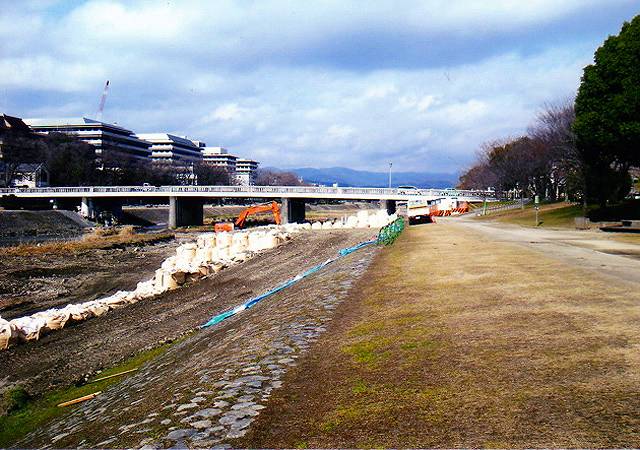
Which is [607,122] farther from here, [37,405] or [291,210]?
[291,210]

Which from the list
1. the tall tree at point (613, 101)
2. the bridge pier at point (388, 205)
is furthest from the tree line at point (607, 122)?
the bridge pier at point (388, 205)

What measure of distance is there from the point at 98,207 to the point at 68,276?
6045 cm

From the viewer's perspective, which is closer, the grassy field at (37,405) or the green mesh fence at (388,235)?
the grassy field at (37,405)

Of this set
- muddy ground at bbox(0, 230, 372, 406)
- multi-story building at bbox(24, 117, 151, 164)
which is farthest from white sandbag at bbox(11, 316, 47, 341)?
multi-story building at bbox(24, 117, 151, 164)

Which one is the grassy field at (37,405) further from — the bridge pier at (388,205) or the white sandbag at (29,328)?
the bridge pier at (388,205)

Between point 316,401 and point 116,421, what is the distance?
114 inches

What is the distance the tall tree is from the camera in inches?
1232

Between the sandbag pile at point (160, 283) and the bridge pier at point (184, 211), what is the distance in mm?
38910

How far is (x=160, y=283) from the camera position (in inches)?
986

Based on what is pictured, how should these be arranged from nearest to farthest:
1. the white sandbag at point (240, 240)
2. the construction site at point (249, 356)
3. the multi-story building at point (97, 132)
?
the construction site at point (249, 356) < the white sandbag at point (240, 240) < the multi-story building at point (97, 132)

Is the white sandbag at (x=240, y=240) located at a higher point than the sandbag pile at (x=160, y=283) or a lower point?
higher

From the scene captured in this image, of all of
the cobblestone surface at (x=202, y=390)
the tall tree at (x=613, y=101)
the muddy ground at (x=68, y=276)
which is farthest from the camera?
the tall tree at (x=613, y=101)

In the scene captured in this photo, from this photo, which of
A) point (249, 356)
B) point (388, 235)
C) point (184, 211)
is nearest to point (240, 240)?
point (388, 235)

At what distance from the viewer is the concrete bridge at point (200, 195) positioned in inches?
3031
